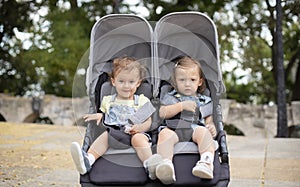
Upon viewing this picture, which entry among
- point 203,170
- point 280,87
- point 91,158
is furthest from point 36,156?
point 280,87

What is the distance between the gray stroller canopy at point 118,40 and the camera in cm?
369

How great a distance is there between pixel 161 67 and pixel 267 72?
30.6 ft

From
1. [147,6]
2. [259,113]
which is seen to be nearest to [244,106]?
[259,113]

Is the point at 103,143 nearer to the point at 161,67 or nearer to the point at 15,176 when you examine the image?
the point at 161,67

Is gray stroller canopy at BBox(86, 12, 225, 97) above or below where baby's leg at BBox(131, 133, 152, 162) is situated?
above

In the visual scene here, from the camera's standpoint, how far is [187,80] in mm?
3312

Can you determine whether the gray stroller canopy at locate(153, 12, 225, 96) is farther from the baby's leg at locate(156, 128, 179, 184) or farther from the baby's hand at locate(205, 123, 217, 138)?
the baby's leg at locate(156, 128, 179, 184)

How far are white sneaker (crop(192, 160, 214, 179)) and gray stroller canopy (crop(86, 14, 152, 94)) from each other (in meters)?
1.05

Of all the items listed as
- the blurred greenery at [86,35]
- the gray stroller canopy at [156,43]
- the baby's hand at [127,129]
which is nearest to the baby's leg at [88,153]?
the baby's hand at [127,129]

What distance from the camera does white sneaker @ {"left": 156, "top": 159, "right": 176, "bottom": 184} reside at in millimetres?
2736

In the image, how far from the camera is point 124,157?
9.84ft

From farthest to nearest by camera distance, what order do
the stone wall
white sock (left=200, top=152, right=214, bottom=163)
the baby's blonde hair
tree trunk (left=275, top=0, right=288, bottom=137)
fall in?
the stone wall → tree trunk (left=275, top=0, right=288, bottom=137) → the baby's blonde hair → white sock (left=200, top=152, right=214, bottom=163)

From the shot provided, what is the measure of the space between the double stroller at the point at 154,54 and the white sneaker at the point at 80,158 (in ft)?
0.42

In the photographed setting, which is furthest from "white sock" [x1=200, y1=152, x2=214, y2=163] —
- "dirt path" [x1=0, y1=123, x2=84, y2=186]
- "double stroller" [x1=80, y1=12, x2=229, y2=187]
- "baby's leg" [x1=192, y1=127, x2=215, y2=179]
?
"dirt path" [x1=0, y1=123, x2=84, y2=186]
